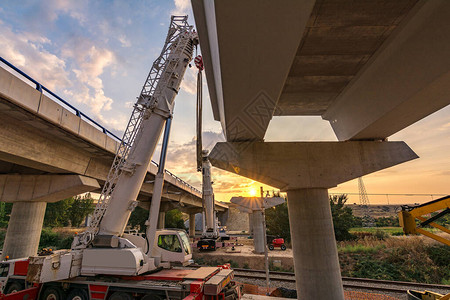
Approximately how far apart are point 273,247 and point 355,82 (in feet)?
69.7

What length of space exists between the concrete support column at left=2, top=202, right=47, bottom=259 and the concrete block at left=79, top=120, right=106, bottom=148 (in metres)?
5.74

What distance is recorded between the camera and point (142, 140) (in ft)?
31.3

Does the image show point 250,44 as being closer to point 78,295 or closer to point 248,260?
point 78,295

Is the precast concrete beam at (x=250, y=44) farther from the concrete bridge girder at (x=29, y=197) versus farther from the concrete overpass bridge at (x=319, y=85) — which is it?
the concrete bridge girder at (x=29, y=197)

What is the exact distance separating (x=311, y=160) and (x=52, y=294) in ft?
35.6

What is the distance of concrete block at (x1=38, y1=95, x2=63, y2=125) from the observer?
8.30 metres

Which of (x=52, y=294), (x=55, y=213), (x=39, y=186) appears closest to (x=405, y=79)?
(x=52, y=294)

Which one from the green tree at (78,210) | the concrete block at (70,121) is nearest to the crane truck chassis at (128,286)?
the concrete block at (70,121)

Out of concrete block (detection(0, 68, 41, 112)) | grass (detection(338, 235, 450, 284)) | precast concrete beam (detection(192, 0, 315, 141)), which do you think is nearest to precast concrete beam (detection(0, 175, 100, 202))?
concrete block (detection(0, 68, 41, 112))

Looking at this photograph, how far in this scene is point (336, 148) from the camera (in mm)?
8734

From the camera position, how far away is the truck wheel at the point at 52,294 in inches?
323

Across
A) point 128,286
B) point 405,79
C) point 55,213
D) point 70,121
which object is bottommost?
point 128,286

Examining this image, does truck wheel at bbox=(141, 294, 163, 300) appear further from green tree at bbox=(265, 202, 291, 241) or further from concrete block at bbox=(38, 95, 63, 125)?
green tree at bbox=(265, 202, 291, 241)

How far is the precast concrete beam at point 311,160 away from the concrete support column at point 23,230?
11702 millimetres
